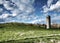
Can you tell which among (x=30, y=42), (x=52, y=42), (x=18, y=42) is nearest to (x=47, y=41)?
(x=52, y=42)

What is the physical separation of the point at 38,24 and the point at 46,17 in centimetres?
680

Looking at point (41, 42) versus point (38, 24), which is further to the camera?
point (38, 24)

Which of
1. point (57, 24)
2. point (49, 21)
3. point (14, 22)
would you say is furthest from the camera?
point (57, 24)

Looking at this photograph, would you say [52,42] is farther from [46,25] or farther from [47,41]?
[46,25]

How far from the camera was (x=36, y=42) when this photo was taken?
30.8 m

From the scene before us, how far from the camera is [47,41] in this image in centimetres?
3183

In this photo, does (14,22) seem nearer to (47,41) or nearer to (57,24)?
(57,24)

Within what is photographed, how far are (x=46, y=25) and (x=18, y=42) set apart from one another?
46777 mm

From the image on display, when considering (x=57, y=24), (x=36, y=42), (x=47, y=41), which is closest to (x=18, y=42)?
(x=36, y=42)

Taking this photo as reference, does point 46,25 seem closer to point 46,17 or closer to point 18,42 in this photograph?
point 46,17

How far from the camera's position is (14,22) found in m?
80.6

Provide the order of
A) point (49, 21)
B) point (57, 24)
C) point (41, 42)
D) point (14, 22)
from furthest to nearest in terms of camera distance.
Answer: point (57, 24) → point (14, 22) → point (49, 21) → point (41, 42)

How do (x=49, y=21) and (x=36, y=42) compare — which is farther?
(x=49, y=21)

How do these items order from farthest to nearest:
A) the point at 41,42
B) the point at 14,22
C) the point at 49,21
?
the point at 14,22
the point at 49,21
the point at 41,42
